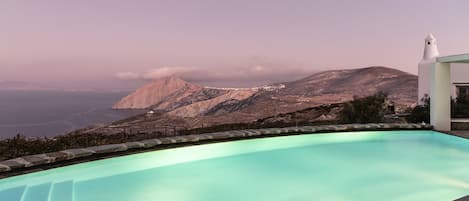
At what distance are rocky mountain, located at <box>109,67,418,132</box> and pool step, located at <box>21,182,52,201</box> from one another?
17.2 meters

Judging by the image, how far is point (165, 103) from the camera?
28.4 metres

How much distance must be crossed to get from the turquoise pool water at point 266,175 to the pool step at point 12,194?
0.01 meters

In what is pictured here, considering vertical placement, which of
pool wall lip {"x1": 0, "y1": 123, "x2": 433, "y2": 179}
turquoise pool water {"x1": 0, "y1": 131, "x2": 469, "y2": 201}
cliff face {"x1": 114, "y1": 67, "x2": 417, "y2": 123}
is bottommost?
turquoise pool water {"x1": 0, "y1": 131, "x2": 469, "y2": 201}

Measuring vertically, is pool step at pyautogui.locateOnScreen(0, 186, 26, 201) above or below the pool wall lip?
below

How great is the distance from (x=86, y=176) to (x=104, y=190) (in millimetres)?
506

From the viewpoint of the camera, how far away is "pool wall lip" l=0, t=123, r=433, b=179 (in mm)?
5914

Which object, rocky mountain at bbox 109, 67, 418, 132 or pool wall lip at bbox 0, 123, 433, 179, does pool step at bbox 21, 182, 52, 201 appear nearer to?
pool wall lip at bbox 0, 123, 433, 179

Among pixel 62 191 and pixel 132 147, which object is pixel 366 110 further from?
pixel 62 191

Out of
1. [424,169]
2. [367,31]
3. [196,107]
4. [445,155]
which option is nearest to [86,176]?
A: [424,169]

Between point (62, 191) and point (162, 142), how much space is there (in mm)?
2688

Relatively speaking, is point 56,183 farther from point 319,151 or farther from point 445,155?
point 445,155

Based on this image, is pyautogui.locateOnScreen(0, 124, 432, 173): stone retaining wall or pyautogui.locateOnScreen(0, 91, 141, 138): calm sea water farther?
pyautogui.locateOnScreen(0, 91, 141, 138): calm sea water

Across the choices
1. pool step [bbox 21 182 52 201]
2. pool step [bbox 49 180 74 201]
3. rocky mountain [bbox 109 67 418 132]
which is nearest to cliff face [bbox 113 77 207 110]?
rocky mountain [bbox 109 67 418 132]

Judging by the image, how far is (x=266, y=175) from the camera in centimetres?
734
